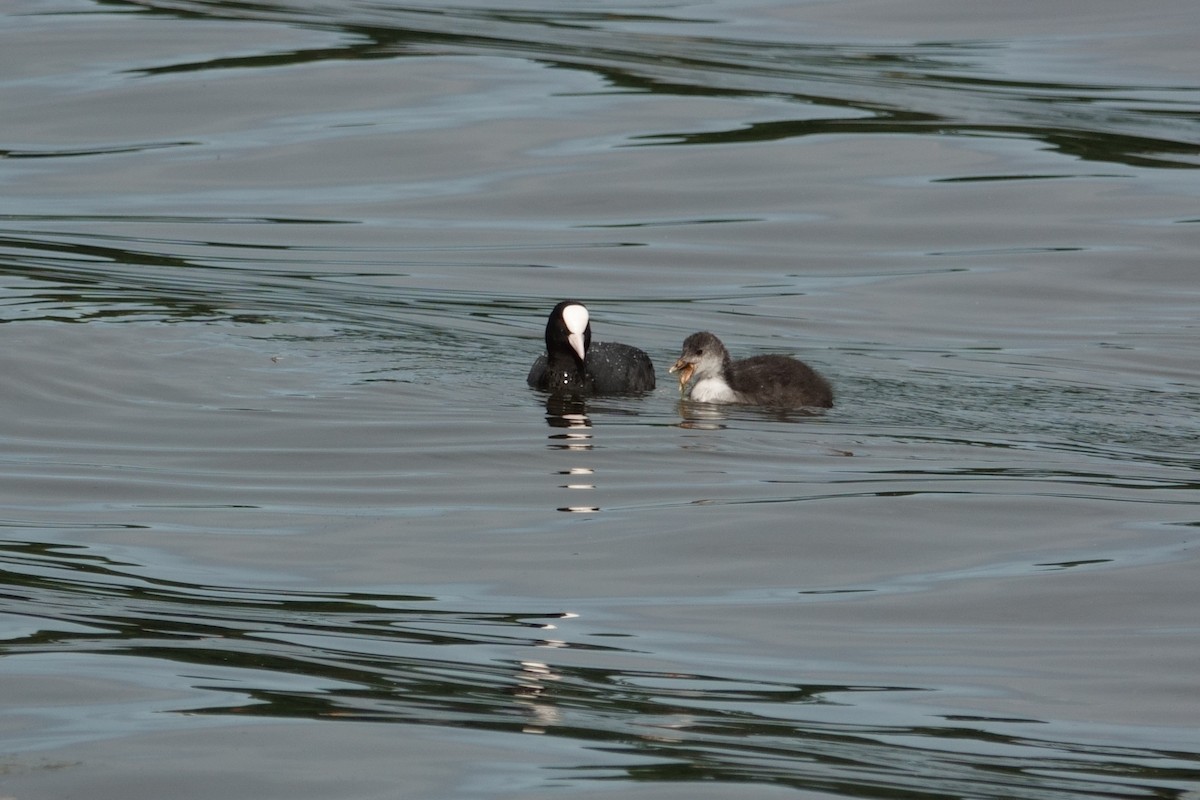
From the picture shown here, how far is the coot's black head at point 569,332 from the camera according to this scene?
13125mm

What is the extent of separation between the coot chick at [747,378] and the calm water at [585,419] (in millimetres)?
205

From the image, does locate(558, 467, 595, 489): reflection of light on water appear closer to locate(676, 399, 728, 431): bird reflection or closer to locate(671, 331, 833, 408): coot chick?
locate(676, 399, 728, 431): bird reflection

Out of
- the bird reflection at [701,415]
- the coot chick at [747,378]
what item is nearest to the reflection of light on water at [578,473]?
the bird reflection at [701,415]

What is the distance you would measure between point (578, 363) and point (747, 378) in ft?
3.68

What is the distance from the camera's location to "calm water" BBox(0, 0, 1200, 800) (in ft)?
21.1

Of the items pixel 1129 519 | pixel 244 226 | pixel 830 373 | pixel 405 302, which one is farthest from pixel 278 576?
pixel 244 226

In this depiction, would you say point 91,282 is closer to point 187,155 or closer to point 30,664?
point 187,155

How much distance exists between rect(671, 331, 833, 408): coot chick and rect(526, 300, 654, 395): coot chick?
375 millimetres

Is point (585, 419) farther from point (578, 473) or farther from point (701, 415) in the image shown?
point (578, 473)

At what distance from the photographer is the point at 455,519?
966 cm

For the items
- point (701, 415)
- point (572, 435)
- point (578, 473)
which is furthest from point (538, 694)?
point (701, 415)

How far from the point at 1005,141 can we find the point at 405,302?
8688 mm

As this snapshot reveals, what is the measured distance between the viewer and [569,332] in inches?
517

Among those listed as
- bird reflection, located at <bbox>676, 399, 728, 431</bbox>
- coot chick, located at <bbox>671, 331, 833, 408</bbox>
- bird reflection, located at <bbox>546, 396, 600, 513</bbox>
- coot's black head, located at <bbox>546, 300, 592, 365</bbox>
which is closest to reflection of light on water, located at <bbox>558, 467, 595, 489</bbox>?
bird reflection, located at <bbox>546, 396, 600, 513</bbox>
